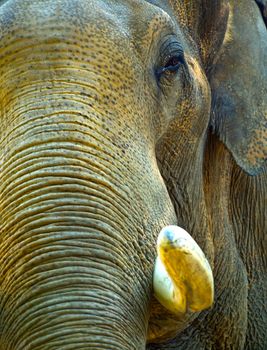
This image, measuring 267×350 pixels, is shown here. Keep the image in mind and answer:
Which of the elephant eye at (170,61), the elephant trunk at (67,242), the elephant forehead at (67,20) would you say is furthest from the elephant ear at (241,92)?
the elephant trunk at (67,242)

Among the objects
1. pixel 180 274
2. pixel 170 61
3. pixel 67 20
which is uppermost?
pixel 67 20

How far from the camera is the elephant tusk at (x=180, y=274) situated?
4.58 m

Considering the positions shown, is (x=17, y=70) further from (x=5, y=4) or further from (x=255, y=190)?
(x=255, y=190)

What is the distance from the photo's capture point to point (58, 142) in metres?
4.74

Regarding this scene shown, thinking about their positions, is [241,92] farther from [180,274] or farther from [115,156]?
[180,274]

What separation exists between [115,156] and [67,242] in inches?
18.0

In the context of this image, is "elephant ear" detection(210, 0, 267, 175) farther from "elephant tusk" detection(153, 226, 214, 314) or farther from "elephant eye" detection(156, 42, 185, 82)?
"elephant tusk" detection(153, 226, 214, 314)

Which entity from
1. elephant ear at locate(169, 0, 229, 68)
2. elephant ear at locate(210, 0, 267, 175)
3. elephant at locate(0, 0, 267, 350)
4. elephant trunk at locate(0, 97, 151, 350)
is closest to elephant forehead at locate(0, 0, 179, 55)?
elephant at locate(0, 0, 267, 350)

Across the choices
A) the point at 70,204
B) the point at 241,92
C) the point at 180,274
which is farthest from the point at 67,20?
the point at 241,92

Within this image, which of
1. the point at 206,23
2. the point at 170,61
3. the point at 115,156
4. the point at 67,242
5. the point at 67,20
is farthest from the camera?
the point at 206,23

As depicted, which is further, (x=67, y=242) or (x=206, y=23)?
(x=206, y=23)

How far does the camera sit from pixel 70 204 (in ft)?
15.2

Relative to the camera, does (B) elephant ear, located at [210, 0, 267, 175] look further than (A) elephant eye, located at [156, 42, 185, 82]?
Yes

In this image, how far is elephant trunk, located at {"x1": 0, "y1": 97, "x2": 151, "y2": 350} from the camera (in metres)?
4.50
